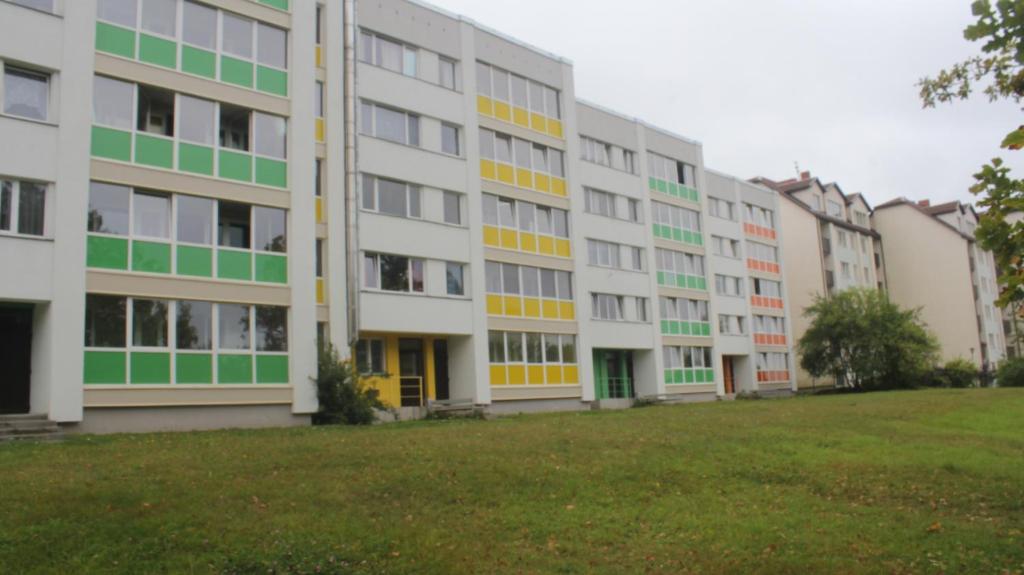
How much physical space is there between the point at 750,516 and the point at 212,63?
19.6 meters

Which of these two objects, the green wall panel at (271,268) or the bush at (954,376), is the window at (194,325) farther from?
the bush at (954,376)

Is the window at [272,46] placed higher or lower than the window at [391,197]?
higher

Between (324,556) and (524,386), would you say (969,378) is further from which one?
→ (324,556)

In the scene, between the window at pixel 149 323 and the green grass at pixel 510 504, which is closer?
the green grass at pixel 510 504

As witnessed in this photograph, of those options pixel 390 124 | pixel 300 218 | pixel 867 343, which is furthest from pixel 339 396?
pixel 867 343

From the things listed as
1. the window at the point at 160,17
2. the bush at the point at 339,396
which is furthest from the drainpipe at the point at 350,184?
the window at the point at 160,17

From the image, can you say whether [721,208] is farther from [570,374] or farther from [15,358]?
[15,358]

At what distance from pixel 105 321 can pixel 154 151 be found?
4.71 meters

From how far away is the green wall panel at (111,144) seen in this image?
71.4 feet

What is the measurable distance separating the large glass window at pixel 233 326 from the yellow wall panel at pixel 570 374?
50.1ft

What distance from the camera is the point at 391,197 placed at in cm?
3017

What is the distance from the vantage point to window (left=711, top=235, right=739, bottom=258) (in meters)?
51.9

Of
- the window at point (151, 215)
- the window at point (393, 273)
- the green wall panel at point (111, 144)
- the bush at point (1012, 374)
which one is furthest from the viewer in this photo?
the bush at point (1012, 374)

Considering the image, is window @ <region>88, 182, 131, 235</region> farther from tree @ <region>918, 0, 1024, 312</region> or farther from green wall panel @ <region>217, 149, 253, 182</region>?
tree @ <region>918, 0, 1024, 312</region>
